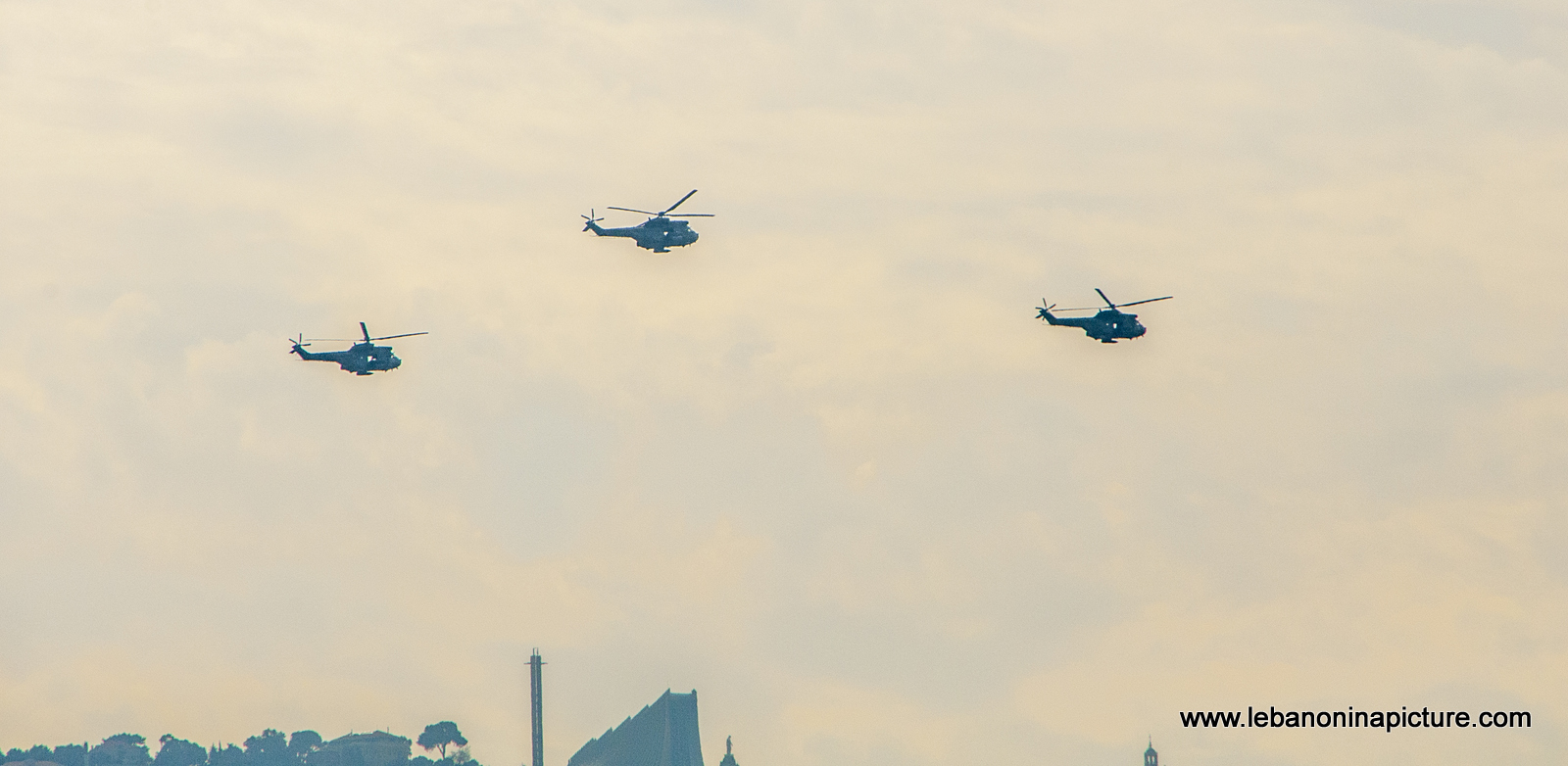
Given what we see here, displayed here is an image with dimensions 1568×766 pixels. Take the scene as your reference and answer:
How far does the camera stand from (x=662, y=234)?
184375 mm

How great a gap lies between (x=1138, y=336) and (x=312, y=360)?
220 feet

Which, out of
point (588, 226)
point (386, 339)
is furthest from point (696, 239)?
point (386, 339)

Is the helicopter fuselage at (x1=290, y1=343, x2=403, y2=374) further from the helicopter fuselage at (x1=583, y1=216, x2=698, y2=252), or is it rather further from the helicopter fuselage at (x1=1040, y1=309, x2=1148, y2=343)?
the helicopter fuselage at (x1=1040, y1=309, x2=1148, y2=343)

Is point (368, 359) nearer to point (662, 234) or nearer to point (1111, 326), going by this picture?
point (662, 234)

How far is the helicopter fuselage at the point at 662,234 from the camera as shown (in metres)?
184

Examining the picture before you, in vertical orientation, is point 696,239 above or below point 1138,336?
above

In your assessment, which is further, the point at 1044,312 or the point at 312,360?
the point at 312,360

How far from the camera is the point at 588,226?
616 feet

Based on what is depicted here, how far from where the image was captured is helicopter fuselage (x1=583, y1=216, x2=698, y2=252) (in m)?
184

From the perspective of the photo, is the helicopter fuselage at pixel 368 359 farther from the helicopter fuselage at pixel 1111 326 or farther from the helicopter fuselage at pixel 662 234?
the helicopter fuselage at pixel 1111 326

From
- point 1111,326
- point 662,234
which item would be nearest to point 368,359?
point 662,234

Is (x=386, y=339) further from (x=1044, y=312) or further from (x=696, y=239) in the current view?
(x=1044, y=312)

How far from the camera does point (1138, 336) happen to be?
176 meters

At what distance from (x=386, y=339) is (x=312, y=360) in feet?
20.3
